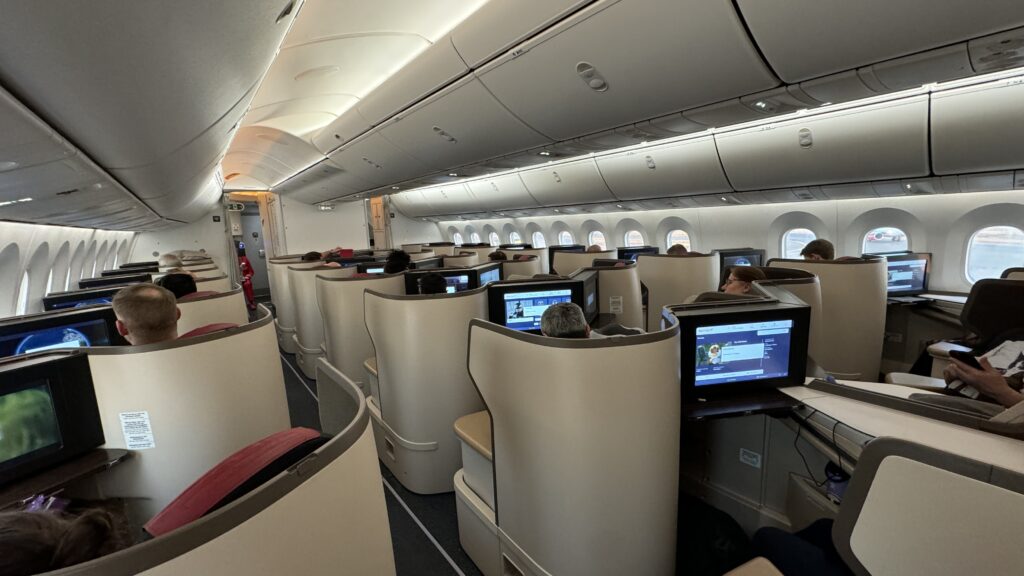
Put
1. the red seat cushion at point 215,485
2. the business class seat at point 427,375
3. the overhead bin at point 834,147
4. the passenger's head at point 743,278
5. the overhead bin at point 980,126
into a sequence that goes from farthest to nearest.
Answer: the overhead bin at point 834,147 → the overhead bin at point 980,126 → the passenger's head at point 743,278 → the business class seat at point 427,375 → the red seat cushion at point 215,485

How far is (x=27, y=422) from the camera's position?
177cm

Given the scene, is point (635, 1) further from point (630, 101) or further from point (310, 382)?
point (310, 382)

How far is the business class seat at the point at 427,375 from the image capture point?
11.4ft

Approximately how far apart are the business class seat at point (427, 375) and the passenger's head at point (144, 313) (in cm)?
146

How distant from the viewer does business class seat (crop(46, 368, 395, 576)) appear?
70cm

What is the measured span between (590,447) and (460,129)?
3.92 meters

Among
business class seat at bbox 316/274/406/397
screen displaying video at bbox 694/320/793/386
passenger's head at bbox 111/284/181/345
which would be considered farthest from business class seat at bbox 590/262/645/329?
passenger's head at bbox 111/284/181/345

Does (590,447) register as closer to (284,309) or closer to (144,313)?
(144,313)

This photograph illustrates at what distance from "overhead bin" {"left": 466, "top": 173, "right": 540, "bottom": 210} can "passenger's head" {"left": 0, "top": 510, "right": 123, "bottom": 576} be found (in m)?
10.9

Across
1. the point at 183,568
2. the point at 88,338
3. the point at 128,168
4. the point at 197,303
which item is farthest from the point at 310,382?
the point at 183,568

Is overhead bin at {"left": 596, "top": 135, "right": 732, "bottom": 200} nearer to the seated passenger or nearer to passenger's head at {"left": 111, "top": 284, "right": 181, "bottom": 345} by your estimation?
passenger's head at {"left": 111, "top": 284, "right": 181, "bottom": 345}

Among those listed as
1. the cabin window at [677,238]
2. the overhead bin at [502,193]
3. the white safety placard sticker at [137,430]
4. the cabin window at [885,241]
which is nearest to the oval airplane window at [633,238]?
the cabin window at [677,238]

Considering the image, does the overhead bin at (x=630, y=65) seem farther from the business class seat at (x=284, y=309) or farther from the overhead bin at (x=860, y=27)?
the business class seat at (x=284, y=309)

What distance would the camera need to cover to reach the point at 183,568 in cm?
71
